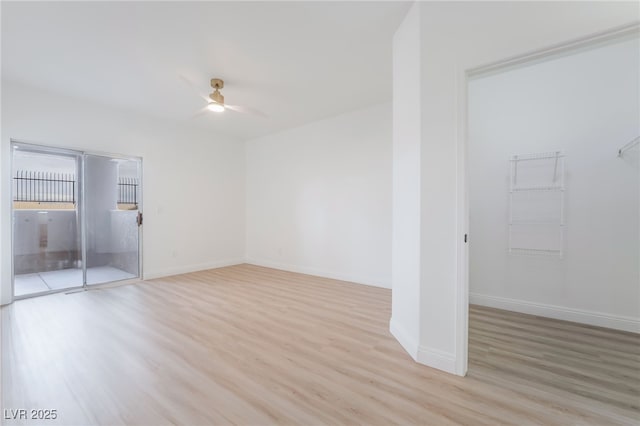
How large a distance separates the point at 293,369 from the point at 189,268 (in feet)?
13.1

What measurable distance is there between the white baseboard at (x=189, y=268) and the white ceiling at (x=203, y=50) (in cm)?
287

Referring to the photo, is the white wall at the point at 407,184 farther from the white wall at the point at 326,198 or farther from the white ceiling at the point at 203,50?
the white wall at the point at 326,198

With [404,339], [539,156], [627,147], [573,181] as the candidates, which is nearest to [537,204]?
[573,181]

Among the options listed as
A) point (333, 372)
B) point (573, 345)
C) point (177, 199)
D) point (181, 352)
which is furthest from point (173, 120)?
point (573, 345)

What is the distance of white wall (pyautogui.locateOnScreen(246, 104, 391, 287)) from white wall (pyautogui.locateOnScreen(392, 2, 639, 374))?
205 centimetres

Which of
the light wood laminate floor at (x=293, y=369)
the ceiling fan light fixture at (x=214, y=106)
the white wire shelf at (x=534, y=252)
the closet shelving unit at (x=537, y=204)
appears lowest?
the light wood laminate floor at (x=293, y=369)

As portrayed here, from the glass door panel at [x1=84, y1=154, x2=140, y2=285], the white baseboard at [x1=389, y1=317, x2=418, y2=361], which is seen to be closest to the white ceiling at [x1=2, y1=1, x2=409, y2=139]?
the glass door panel at [x1=84, y1=154, x2=140, y2=285]

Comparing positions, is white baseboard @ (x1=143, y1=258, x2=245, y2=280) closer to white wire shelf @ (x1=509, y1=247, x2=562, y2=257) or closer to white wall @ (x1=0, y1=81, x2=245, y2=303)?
white wall @ (x1=0, y1=81, x2=245, y2=303)

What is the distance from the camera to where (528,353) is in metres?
2.19

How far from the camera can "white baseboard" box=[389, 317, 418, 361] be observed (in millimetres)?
2125

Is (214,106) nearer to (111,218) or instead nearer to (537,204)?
(111,218)

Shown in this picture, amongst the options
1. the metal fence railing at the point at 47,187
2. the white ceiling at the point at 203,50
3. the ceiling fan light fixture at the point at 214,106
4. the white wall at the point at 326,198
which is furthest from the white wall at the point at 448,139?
the metal fence railing at the point at 47,187

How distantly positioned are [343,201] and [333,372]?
3032 mm

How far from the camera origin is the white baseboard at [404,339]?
6.97ft
